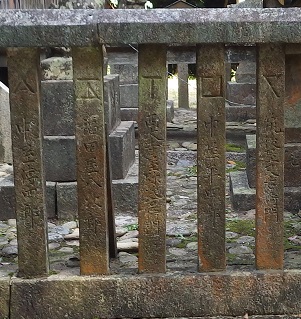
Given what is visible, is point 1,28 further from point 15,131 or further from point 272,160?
point 272,160

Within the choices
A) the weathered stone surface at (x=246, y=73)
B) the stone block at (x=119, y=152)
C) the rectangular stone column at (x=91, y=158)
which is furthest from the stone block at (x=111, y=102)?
the weathered stone surface at (x=246, y=73)

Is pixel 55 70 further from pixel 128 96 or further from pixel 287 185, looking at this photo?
pixel 128 96

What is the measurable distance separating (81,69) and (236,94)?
6.77 metres

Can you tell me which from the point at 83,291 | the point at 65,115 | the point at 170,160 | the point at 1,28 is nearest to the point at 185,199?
the point at 65,115

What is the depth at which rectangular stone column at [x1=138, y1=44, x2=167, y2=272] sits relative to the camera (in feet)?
10.7

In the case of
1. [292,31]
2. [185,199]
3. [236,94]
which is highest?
[292,31]

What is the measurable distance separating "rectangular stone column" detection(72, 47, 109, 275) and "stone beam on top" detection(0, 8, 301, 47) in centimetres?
11

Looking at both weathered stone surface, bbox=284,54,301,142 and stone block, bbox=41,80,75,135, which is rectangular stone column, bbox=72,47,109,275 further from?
weathered stone surface, bbox=284,54,301,142

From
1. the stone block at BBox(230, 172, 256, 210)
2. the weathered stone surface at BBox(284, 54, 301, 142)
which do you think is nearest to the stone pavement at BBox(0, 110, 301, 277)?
the stone block at BBox(230, 172, 256, 210)

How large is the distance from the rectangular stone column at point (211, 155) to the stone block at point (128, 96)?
6048mm

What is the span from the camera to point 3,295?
11.2 ft

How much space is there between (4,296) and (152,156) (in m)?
1.01

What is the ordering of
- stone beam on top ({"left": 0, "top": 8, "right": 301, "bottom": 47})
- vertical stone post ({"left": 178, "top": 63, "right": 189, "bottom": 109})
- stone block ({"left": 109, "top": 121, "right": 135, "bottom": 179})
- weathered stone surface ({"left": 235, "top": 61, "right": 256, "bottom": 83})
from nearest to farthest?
stone beam on top ({"left": 0, "top": 8, "right": 301, "bottom": 47}) < stone block ({"left": 109, "top": 121, "right": 135, "bottom": 179}) < weathered stone surface ({"left": 235, "top": 61, "right": 256, "bottom": 83}) < vertical stone post ({"left": 178, "top": 63, "right": 189, "bottom": 109})

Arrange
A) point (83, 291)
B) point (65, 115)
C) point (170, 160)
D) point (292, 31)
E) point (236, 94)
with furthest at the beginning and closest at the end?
point (236, 94), point (170, 160), point (65, 115), point (83, 291), point (292, 31)
